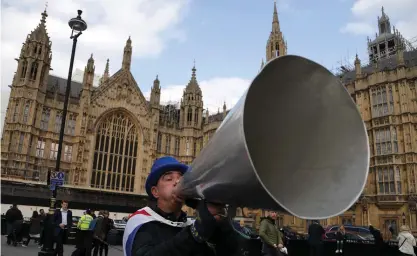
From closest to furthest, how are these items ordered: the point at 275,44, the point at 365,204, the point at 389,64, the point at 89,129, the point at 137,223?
1. the point at 137,223
2. the point at 365,204
3. the point at 389,64
4. the point at 89,129
5. the point at 275,44

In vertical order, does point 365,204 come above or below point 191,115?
below

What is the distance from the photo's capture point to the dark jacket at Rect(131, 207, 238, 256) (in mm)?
1500

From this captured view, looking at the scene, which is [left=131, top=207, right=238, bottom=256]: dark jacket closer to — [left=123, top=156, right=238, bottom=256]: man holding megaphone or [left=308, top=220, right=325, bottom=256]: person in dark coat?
[left=123, top=156, right=238, bottom=256]: man holding megaphone

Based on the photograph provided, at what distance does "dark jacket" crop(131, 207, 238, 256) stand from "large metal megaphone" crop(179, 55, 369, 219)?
0.23 metres

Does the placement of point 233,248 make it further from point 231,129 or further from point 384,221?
point 384,221

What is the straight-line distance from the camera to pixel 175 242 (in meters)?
1.53

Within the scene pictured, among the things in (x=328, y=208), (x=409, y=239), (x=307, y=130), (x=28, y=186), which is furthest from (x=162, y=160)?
(x=28, y=186)

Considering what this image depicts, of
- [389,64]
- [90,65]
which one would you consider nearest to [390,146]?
[389,64]

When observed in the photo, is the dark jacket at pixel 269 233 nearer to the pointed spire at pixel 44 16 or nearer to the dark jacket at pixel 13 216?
the dark jacket at pixel 13 216

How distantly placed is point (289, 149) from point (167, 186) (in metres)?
0.91

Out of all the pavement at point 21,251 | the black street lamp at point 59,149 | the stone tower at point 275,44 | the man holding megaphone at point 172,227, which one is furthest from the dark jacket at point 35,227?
the stone tower at point 275,44

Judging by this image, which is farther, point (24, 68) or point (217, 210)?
point (24, 68)

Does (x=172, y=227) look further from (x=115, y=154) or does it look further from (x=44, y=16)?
(x=44, y=16)

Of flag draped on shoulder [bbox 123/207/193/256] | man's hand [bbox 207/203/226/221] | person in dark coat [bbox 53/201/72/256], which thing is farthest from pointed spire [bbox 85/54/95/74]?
man's hand [bbox 207/203/226/221]
